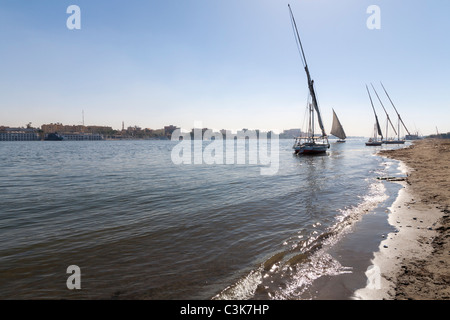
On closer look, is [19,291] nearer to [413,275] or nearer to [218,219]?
[218,219]

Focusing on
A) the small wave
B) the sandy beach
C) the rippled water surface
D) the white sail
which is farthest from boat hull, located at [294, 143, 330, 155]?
the white sail

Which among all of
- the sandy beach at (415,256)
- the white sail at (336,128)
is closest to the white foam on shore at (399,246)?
the sandy beach at (415,256)

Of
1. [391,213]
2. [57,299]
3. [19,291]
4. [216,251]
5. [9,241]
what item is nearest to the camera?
[57,299]

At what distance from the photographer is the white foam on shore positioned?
4.47 meters

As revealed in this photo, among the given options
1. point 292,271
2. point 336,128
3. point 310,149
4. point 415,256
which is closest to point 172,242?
point 292,271

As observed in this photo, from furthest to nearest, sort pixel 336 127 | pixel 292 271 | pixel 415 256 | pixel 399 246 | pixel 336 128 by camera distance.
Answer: pixel 336 128, pixel 336 127, pixel 399 246, pixel 415 256, pixel 292 271

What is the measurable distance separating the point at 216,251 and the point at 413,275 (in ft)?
16.0

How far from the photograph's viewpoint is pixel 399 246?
6418mm

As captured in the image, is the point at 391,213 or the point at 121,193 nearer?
the point at 391,213

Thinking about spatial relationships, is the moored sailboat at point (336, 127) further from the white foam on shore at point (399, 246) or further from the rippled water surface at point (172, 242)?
the white foam on shore at point (399, 246)

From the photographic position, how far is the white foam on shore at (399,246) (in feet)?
14.7

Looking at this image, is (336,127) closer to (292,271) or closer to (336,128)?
(336,128)
